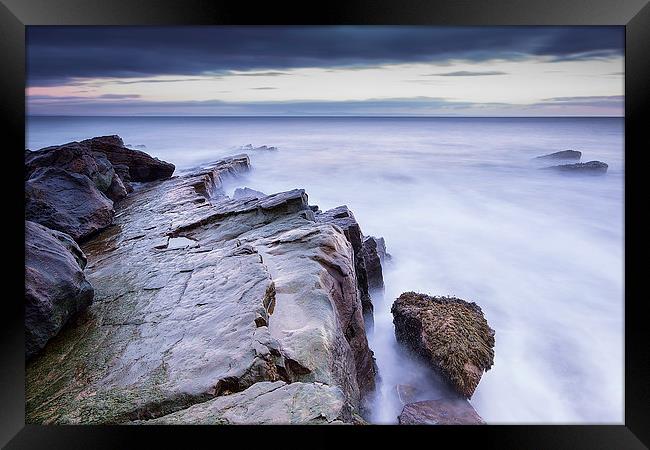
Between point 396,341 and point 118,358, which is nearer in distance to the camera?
point 118,358

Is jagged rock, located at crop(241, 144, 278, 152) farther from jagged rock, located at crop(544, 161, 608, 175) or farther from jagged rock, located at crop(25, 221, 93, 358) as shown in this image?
jagged rock, located at crop(544, 161, 608, 175)

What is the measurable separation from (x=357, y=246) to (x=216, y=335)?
1.93m

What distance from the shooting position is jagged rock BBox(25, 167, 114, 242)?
4129mm

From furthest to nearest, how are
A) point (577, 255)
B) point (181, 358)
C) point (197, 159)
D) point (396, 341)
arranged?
point (197, 159)
point (577, 255)
point (396, 341)
point (181, 358)

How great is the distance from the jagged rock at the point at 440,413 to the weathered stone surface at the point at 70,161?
12.8ft

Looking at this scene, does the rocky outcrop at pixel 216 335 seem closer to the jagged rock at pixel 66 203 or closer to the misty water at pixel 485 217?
the jagged rock at pixel 66 203

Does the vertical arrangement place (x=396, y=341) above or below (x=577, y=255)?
below

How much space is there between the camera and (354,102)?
502 centimetres

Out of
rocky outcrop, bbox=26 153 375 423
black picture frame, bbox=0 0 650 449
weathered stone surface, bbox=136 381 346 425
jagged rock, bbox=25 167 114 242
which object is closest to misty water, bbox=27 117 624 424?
jagged rock, bbox=25 167 114 242

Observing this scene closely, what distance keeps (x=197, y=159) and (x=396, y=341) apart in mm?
4304

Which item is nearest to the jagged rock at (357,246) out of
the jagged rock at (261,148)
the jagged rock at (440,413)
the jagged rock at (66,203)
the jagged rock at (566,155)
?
the jagged rock at (440,413)

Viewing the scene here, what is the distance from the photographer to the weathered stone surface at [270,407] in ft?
7.27

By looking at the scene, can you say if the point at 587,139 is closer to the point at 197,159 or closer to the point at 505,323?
the point at 505,323
